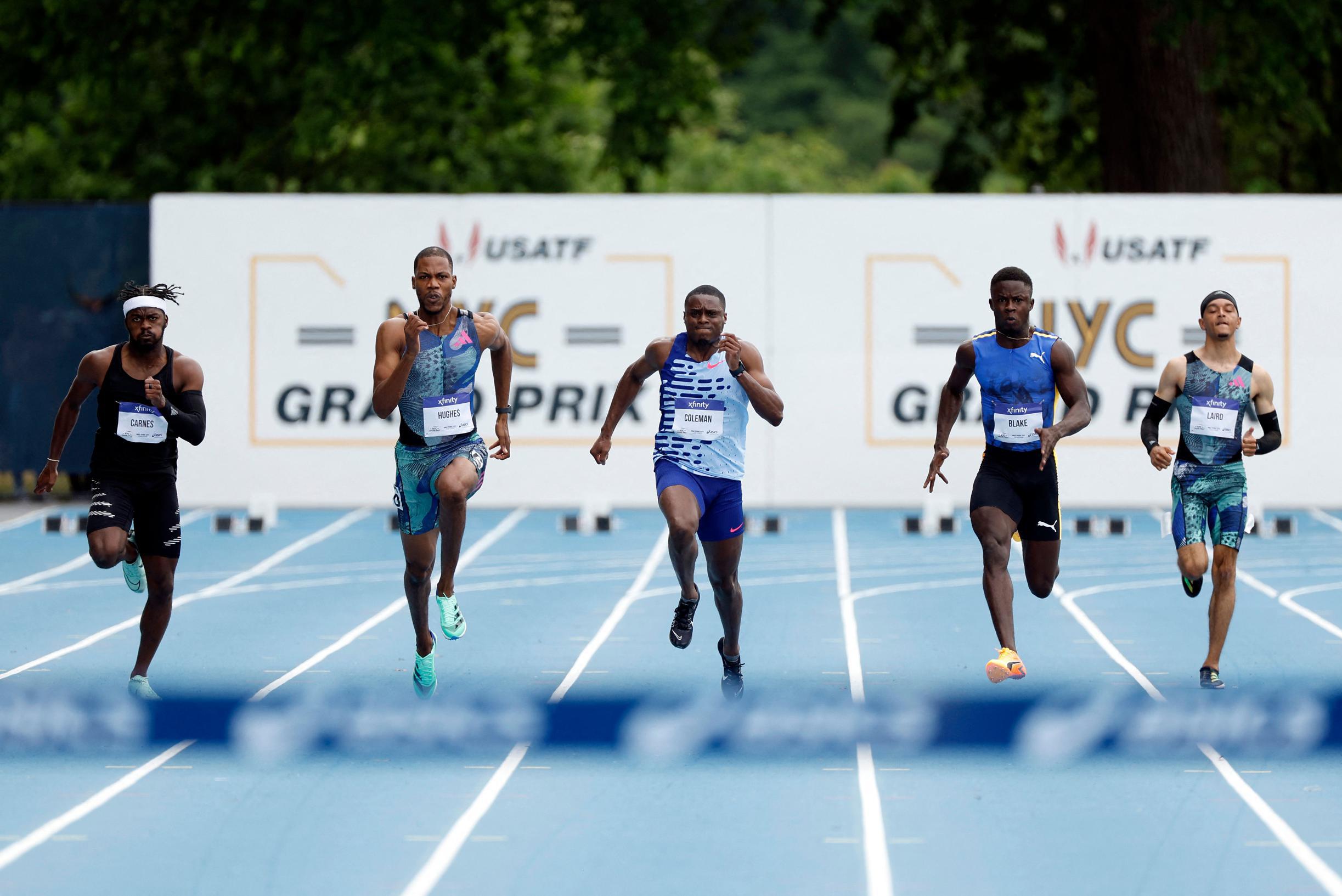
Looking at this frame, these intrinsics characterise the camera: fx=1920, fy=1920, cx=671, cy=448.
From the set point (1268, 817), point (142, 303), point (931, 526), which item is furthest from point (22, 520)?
point (1268, 817)

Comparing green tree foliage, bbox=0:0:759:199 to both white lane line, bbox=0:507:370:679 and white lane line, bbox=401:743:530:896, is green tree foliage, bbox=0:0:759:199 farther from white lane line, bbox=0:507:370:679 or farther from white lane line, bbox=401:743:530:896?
white lane line, bbox=401:743:530:896

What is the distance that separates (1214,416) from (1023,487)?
3.30 feet

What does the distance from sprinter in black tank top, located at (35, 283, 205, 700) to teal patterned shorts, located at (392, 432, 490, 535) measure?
0.98 metres

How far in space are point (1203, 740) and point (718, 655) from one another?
3134 millimetres

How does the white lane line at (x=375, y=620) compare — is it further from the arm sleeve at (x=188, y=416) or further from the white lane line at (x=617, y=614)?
the arm sleeve at (x=188, y=416)

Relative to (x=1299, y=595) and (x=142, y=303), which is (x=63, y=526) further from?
(x=1299, y=595)

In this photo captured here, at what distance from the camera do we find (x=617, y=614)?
12.2 meters

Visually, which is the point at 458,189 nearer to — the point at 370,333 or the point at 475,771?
the point at 370,333

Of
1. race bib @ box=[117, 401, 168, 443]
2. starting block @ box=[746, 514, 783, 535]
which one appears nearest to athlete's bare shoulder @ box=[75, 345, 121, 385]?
race bib @ box=[117, 401, 168, 443]

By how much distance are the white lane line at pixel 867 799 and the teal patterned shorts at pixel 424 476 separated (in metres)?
2.15

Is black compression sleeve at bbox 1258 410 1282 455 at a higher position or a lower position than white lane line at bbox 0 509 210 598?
higher

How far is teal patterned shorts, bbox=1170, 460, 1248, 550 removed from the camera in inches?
366

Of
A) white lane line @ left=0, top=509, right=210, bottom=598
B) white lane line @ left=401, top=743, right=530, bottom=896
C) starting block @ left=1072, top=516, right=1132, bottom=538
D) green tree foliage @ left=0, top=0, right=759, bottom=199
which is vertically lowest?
white lane line @ left=401, top=743, right=530, bottom=896

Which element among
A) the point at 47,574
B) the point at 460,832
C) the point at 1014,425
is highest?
the point at 1014,425
